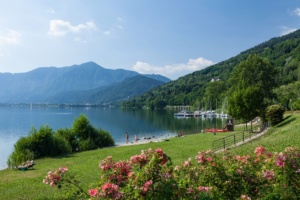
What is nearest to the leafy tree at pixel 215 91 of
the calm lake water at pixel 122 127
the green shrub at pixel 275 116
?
the calm lake water at pixel 122 127

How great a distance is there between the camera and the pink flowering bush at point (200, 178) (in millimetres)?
5664

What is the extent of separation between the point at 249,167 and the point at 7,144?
2352 inches

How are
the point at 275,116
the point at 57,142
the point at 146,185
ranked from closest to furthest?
1. the point at 146,185
2. the point at 57,142
3. the point at 275,116

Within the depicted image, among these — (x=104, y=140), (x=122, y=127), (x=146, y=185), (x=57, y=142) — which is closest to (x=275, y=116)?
(x=104, y=140)

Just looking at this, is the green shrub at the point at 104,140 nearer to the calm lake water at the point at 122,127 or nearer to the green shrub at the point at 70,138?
the green shrub at the point at 70,138

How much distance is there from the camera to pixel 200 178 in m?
7.41

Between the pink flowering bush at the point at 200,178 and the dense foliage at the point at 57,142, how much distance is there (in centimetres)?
2589

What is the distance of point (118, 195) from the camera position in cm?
538

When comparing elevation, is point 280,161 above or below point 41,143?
above

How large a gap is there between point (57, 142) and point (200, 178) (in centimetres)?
3073

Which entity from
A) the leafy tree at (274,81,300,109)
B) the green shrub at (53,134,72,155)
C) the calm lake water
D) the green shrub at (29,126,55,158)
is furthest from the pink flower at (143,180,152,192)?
the leafy tree at (274,81,300,109)

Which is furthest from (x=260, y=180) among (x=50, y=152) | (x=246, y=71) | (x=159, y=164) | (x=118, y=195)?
(x=246, y=71)

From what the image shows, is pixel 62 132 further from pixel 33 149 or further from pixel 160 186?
pixel 160 186

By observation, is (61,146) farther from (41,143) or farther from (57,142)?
(41,143)
